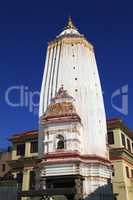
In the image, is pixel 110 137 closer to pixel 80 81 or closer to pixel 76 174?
pixel 80 81

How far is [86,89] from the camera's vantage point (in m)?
44.1

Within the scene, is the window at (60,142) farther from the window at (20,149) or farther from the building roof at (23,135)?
the window at (20,149)

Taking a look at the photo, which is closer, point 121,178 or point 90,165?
point 90,165

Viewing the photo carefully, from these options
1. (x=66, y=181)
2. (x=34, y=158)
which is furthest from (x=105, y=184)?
(x=34, y=158)

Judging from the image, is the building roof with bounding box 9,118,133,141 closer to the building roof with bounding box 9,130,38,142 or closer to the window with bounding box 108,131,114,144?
the building roof with bounding box 9,130,38,142

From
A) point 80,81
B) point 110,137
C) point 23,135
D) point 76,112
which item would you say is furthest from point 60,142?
point 23,135

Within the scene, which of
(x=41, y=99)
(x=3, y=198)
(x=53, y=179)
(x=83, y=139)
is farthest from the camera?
(x=41, y=99)

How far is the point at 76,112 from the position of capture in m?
42.6

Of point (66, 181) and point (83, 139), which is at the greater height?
point (83, 139)

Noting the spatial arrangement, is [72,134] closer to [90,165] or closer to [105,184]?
[90,165]

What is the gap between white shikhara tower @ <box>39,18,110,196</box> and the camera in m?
38.7

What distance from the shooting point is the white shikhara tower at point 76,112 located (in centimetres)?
3869

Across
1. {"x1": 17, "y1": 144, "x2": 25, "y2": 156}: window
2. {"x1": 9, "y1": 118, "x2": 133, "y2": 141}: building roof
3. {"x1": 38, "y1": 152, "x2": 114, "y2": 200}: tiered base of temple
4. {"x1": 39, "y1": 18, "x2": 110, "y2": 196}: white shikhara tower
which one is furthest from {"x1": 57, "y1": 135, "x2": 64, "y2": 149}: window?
{"x1": 17, "y1": 144, "x2": 25, "y2": 156}: window

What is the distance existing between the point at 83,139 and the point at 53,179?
6.78 metres
